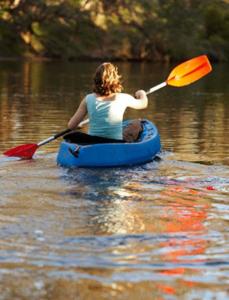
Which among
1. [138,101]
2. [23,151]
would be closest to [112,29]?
[138,101]

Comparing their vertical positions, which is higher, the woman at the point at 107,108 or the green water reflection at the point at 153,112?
the woman at the point at 107,108

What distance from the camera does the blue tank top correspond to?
920cm

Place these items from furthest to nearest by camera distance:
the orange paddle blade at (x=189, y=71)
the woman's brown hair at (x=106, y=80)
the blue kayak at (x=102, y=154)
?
the orange paddle blade at (x=189, y=71) < the woman's brown hair at (x=106, y=80) < the blue kayak at (x=102, y=154)

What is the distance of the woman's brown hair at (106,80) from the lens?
352 inches

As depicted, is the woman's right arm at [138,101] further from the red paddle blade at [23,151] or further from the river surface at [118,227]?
the red paddle blade at [23,151]

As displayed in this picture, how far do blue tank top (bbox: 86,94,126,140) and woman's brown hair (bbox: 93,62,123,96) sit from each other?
118 millimetres

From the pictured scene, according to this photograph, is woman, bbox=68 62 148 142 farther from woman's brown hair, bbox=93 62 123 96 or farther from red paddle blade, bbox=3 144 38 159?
red paddle blade, bbox=3 144 38 159

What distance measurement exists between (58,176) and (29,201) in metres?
1.38

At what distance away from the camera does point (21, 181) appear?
25.2ft

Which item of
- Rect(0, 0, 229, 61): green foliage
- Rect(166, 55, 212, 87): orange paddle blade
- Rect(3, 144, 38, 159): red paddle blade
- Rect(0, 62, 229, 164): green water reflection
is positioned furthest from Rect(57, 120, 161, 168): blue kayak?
Rect(0, 0, 229, 61): green foliage

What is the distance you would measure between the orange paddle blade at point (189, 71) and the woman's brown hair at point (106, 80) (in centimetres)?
276

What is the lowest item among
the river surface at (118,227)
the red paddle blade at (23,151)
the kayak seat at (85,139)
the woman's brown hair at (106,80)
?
the river surface at (118,227)

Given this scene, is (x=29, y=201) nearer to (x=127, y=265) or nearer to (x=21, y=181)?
(x=21, y=181)

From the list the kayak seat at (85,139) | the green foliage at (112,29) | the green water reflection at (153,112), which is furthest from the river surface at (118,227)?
the green foliage at (112,29)
